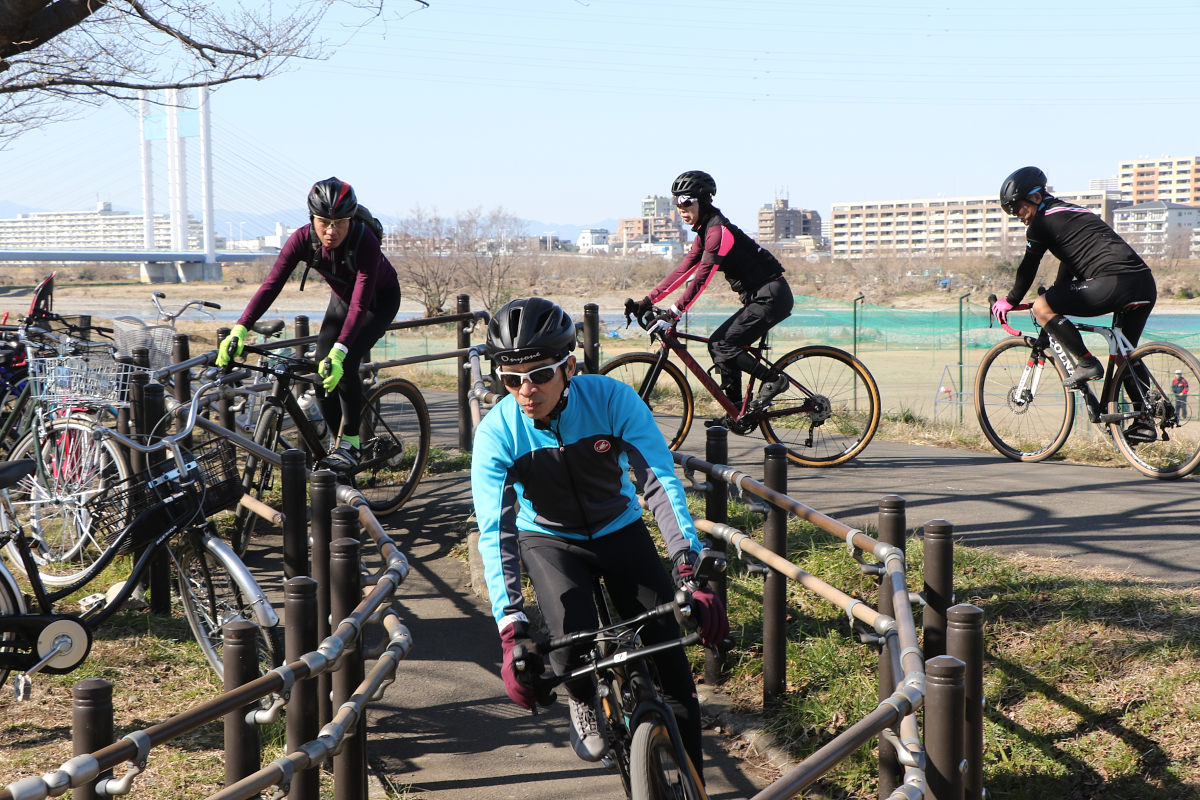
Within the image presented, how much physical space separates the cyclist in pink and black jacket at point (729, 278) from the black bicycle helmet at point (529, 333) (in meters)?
4.05

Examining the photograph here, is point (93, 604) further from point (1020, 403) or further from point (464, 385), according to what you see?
point (1020, 403)

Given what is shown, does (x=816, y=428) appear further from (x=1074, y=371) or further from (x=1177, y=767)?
(x=1177, y=767)

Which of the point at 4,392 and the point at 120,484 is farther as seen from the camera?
the point at 4,392

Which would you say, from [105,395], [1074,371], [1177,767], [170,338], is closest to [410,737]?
[105,395]

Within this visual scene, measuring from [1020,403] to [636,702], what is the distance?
20.1 feet

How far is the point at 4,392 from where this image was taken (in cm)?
718

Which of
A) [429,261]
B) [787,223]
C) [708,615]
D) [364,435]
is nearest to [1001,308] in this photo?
[364,435]

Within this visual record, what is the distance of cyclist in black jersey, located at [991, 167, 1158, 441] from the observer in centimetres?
719

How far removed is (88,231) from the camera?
9681 centimetres

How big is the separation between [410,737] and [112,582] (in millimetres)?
2711

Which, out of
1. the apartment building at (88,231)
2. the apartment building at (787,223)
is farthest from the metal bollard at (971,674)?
the apartment building at (787,223)

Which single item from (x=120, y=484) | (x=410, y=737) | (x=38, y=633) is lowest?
(x=410, y=737)

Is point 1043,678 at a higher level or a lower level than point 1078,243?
lower

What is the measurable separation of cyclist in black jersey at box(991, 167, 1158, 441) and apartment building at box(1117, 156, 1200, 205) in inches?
6514
